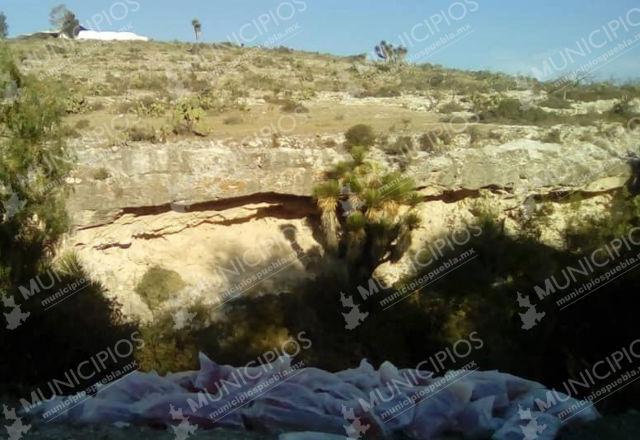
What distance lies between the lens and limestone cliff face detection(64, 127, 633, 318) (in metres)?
15.7

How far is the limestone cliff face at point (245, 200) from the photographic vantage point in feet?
51.6

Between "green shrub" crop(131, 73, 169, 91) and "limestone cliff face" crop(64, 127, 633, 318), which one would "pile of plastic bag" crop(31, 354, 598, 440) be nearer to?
"limestone cliff face" crop(64, 127, 633, 318)

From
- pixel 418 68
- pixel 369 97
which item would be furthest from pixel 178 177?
pixel 418 68

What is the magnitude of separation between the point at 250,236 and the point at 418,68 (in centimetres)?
2332

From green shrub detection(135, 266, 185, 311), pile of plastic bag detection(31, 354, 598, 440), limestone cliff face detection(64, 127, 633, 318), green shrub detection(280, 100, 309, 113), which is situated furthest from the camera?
green shrub detection(280, 100, 309, 113)

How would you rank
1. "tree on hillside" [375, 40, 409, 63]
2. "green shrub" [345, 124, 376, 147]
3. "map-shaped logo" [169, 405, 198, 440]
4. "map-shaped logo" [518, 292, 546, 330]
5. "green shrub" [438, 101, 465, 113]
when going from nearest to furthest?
"map-shaped logo" [169, 405, 198, 440], "map-shaped logo" [518, 292, 546, 330], "green shrub" [345, 124, 376, 147], "green shrub" [438, 101, 465, 113], "tree on hillside" [375, 40, 409, 63]

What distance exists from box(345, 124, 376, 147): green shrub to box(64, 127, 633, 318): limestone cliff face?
361 millimetres

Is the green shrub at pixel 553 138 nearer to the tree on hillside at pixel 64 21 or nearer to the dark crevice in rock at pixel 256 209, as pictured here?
the dark crevice in rock at pixel 256 209

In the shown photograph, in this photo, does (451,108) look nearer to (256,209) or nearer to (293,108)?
(293,108)

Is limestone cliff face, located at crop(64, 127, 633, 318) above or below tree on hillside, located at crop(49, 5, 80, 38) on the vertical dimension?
below

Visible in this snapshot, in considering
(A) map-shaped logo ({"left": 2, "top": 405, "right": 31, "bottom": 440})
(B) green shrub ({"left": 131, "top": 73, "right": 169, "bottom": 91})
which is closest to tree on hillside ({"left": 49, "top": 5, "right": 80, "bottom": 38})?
(B) green shrub ({"left": 131, "top": 73, "right": 169, "bottom": 91})

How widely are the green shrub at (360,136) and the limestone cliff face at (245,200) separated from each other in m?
0.36

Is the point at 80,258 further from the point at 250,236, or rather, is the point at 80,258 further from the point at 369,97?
the point at 369,97

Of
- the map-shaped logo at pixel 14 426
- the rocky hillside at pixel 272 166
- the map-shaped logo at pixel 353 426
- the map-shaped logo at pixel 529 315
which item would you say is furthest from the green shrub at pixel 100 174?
the map-shaped logo at pixel 353 426
